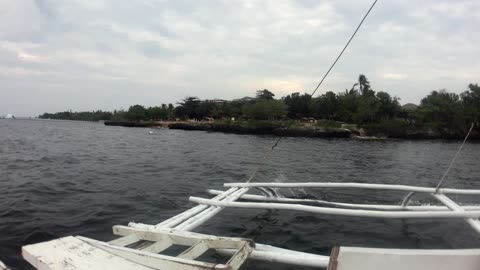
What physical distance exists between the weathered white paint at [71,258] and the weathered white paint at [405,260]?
183 cm

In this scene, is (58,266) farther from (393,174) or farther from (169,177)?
(393,174)

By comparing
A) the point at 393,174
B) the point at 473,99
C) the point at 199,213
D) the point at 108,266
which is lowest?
the point at 393,174

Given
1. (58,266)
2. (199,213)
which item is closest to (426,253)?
(58,266)

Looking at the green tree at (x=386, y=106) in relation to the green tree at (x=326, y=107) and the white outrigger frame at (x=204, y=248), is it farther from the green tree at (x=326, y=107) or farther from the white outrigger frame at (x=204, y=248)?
the white outrigger frame at (x=204, y=248)

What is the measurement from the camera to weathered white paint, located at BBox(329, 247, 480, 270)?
9.37 ft

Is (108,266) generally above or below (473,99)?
below

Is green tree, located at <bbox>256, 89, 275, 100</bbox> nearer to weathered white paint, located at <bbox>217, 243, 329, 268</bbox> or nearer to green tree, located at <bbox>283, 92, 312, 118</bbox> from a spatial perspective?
green tree, located at <bbox>283, 92, 312, 118</bbox>

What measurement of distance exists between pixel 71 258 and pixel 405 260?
305 centimetres

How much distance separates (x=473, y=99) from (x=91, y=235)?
359 feet

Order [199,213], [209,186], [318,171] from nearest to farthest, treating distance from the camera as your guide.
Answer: [199,213], [209,186], [318,171]

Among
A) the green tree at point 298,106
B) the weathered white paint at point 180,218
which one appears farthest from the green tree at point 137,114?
the weathered white paint at point 180,218

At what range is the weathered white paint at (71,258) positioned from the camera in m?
2.96

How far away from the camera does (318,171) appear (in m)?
17.7

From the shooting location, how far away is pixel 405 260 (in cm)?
290
